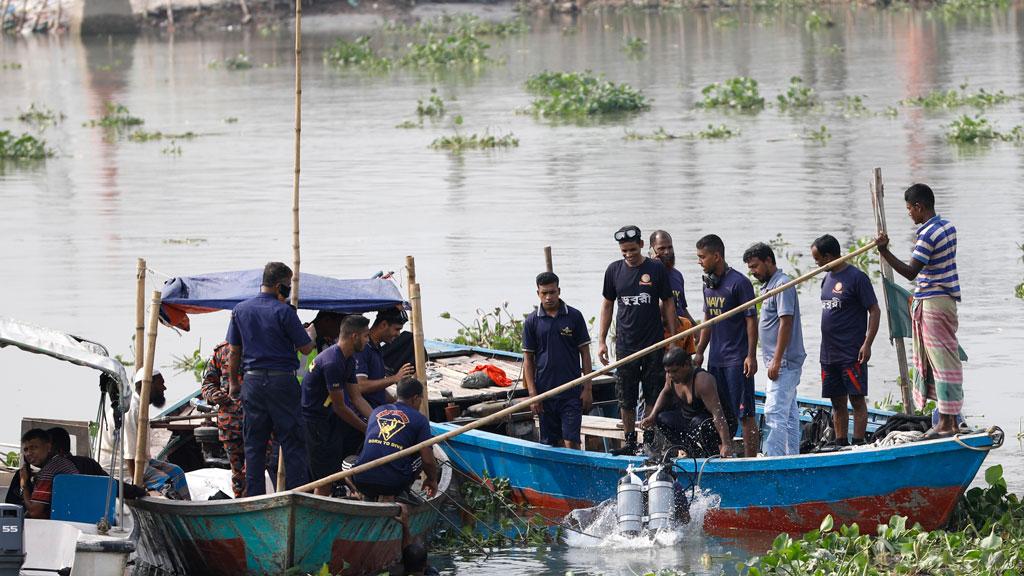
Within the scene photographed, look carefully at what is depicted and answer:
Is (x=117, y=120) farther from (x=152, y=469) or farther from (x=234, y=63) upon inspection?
(x=152, y=469)

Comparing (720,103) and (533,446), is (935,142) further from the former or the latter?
(533,446)

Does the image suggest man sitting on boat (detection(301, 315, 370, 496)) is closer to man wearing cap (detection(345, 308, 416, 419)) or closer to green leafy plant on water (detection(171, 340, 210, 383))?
man wearing cap (detection(345, 308, 416, 419))

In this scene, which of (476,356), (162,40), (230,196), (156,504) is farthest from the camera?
(162,40)

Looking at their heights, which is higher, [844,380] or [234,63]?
[234,63]

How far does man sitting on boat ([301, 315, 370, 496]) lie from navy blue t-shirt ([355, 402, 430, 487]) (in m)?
0.47

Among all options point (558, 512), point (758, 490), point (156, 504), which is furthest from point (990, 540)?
point (156, 504)

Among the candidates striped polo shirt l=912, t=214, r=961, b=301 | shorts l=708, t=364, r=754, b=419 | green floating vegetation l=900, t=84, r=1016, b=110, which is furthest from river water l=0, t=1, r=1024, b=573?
striped polo shirt l=912, t=214, r=961, b=301

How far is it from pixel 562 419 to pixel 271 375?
7.88 ft

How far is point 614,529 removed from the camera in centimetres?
1080

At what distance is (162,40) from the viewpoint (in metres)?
67.1

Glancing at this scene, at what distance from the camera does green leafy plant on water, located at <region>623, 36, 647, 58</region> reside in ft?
163

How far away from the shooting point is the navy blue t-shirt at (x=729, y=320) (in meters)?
11.0

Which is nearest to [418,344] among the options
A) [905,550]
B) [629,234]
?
[629,234]

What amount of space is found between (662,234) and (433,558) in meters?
3.04
